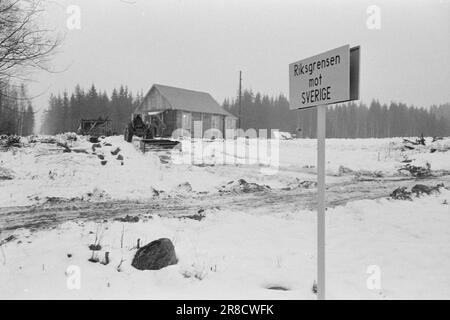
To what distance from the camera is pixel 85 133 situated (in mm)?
31141

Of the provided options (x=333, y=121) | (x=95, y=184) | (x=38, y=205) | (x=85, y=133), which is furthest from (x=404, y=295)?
(x=333, y=121)

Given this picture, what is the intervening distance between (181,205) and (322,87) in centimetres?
715

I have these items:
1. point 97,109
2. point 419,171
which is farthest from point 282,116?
point 419,171

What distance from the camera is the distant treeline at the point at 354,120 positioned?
8694 centimetres

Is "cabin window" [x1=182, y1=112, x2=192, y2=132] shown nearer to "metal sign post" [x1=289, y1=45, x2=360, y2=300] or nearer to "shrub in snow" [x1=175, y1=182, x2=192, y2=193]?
"shrub in snow" [x1=175, y1=182, x2=192, y2=193]

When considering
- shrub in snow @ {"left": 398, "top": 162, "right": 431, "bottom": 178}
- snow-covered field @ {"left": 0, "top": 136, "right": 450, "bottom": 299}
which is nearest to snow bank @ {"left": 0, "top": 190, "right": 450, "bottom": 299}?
snow-covered field @ {"left": 0, "top": 136, "right": 450, "bottom": 299}

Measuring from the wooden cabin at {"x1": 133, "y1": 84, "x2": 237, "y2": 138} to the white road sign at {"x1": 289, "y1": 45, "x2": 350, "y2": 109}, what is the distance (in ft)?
88.6

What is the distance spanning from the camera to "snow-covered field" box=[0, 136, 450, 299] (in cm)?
470

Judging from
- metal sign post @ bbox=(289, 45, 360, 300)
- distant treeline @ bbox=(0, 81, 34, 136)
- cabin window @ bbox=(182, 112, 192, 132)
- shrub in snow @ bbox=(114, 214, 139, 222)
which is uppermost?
cabin window @ bbox=(182, 112, 192, 132)

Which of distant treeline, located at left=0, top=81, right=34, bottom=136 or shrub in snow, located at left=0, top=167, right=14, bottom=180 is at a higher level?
distant treeline, located at left=0, top=81, right=34, bottom=136

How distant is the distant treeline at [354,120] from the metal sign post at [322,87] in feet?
246

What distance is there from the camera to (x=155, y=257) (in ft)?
17.5

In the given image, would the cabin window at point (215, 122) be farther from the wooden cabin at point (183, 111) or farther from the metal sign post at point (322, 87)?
the metal sign post at point (322, 87)
